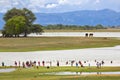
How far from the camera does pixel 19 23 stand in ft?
485

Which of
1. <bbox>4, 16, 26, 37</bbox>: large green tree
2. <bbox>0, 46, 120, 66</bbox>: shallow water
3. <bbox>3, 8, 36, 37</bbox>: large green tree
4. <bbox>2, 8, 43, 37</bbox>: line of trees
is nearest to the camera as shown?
<bbox>0, 46, 120, 66</bbox>: shallow water

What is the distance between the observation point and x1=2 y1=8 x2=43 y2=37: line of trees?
14838 cm

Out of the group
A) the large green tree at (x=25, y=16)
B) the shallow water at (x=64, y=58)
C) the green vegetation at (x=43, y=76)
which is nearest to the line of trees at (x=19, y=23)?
the large green tree at (x=25, y=16)

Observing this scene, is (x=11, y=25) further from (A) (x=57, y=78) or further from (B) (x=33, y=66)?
(A) (x=57, y=78)

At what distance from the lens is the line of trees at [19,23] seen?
487 ft

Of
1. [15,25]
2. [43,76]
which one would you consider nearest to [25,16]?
[15,25]

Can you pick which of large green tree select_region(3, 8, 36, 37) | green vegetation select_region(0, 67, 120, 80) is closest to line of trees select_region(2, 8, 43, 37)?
large green tree select_region(3, 8, 36, 37)

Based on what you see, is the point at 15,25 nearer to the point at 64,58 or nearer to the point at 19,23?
the point at 19,23

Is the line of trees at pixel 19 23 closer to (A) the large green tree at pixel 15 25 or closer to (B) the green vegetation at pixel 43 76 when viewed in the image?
(A) the large green tree at pixel 15 25

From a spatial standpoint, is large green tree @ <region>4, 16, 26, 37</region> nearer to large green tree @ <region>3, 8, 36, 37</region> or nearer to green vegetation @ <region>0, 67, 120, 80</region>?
large green tree @ <region>3, 8, 36, 37</region>

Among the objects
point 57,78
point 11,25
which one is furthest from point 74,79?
point 11,25

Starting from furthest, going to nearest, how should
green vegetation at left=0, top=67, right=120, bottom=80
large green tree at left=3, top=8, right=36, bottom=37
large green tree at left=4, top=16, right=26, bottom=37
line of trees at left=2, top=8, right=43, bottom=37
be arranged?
1. large green tree at left=3, top=8, right=36, bottom=37
2. line of trees at left=2, top=8, right=43, bottom=37
3. large green tree at left=4, top=16, right=26, bottom=37
4. green vegetation at left=0, top=67, right=120, bottom=80

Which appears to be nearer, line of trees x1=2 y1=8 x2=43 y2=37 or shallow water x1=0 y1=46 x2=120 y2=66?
shallow water x1=0 y1=46 x2=120 y2=66

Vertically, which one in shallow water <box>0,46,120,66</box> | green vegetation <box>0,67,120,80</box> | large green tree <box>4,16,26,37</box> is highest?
large green tree <box>4,16,26,37</box>
